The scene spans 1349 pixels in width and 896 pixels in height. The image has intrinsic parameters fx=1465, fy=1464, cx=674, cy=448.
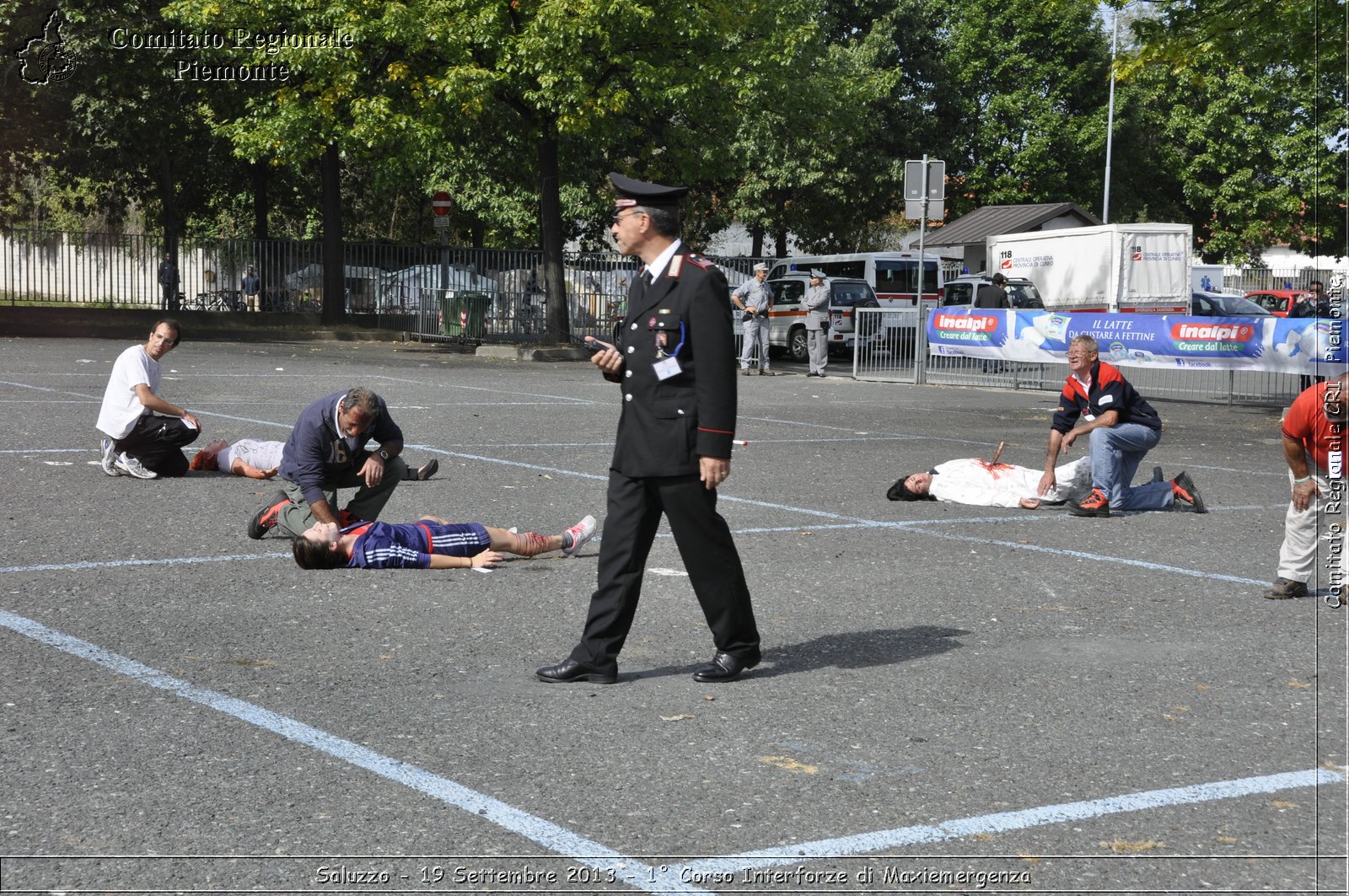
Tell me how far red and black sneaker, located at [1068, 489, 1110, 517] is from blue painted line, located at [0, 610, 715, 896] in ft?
21.5

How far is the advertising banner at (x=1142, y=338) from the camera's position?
1969 cm

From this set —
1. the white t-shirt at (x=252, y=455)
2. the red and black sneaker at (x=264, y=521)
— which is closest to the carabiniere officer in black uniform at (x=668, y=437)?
the red and black sneaker at (x=264, y=521)

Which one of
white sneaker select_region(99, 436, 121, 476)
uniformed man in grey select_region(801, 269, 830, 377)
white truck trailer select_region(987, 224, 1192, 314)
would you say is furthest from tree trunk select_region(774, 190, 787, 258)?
white sneaker select_region(99, 436, 121, 476)

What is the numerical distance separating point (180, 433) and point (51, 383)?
8557 millimetres

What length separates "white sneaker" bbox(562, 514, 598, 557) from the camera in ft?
26.1

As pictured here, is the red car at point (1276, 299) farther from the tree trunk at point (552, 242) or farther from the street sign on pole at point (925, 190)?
the street sign on pole at point (925, 190)

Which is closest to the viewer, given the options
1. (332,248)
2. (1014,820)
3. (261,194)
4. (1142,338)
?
(1014,820)

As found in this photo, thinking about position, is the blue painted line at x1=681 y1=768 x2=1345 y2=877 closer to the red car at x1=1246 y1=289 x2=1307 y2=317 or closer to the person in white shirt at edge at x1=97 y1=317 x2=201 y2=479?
the person in white shirt at edge at x1=97 y1=317 x2=201 y2=479

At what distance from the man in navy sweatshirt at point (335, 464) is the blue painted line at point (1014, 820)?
4.28 m

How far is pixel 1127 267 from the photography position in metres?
35.0

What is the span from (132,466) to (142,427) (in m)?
0.30

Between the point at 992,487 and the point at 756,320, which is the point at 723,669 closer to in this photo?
the point at 992,487

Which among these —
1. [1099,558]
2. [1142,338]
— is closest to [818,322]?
[1142,338]

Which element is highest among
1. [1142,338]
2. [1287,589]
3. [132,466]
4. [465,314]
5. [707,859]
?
[465,314]
